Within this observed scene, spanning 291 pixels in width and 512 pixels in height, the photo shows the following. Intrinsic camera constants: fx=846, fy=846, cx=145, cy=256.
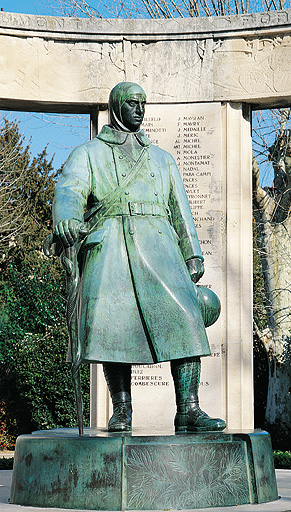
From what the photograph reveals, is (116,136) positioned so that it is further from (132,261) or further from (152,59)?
(152,59)

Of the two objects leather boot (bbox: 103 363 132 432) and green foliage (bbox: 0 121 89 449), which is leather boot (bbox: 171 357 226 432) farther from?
green foliage (bbox: 0 121 89 449)

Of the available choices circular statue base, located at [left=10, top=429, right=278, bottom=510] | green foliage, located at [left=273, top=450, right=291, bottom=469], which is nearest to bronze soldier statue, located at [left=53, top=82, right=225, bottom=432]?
circular statue base, located at [left=10, top=429, right=278, bottom=510]

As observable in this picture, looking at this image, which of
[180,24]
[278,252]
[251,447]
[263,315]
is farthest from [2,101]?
[263,315]

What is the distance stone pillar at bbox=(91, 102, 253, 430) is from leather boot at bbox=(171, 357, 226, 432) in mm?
4288

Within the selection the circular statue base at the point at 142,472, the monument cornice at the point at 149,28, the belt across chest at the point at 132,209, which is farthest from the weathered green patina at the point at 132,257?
the monument cornice at the point at 149,28

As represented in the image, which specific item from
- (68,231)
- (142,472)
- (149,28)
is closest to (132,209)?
(68,231)

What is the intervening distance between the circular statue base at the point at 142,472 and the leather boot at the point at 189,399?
194 mm

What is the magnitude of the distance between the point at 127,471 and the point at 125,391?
2.47ft

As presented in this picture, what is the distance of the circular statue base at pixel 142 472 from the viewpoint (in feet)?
15.4

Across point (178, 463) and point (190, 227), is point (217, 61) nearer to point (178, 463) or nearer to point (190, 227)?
point (190, 227)

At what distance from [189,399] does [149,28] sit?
19.2 feet

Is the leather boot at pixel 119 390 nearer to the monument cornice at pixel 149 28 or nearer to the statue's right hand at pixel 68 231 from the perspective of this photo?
the statue's right hand at pixel 68 231

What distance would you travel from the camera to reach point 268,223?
17.4 metres

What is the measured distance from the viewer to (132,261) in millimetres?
5188
